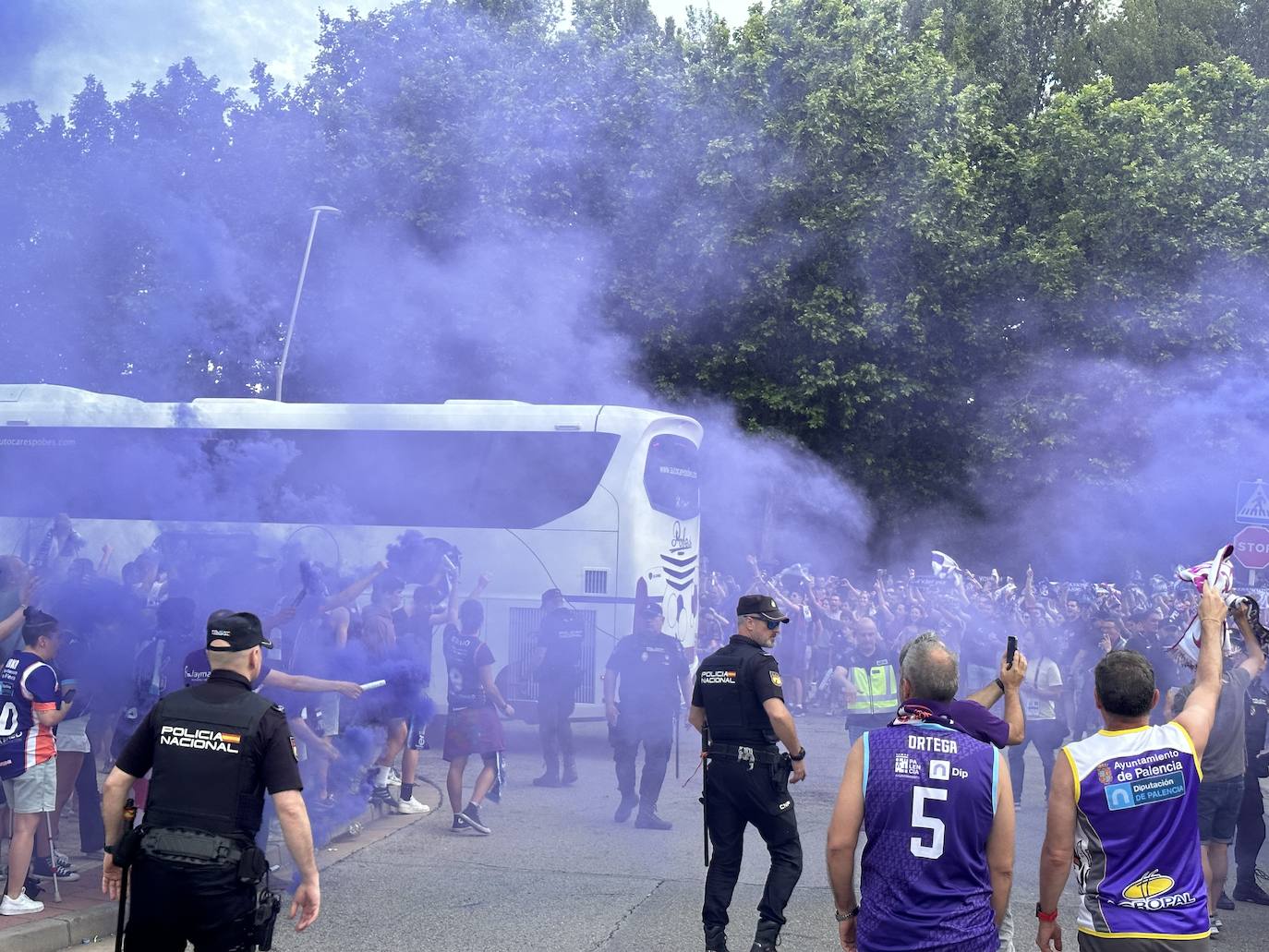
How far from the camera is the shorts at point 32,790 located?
20.8 feet

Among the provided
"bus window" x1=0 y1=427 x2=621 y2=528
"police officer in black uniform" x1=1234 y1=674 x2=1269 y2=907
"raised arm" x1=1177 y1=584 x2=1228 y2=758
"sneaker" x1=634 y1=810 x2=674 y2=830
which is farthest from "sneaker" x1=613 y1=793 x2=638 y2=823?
"raised arm" x1=1177 y1=584 x2=1228 y2=758

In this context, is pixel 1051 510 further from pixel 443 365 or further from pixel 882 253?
pixel 443 365

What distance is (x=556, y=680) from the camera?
11117 millimetres

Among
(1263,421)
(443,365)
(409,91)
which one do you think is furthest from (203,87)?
(1263,421)

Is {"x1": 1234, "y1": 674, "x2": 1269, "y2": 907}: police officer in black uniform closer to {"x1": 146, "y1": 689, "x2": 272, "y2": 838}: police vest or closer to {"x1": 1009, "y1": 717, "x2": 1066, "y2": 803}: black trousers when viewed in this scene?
{"x1": 1009, "y1": 717, "x2": 1066, "y2": 803}: black trousers

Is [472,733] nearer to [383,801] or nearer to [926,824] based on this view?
[383,801]

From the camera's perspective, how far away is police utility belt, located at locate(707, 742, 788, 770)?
6.03m

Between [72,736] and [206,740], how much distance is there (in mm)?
4059

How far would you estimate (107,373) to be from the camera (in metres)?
13.6

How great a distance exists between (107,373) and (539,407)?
4666mm

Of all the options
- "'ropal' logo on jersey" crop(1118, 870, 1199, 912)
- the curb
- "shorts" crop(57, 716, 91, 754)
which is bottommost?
the curb

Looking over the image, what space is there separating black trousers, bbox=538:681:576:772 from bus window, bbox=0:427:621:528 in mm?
3144

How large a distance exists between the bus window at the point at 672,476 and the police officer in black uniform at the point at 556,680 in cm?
301

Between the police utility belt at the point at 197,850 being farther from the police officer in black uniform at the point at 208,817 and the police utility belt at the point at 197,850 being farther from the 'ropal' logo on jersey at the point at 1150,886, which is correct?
the 'ropal' logo on jersey at the point at 1150,886
